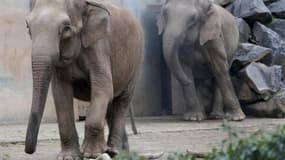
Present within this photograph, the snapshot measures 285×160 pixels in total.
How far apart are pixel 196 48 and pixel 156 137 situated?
11.6 ft

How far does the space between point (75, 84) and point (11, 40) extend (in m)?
4.96

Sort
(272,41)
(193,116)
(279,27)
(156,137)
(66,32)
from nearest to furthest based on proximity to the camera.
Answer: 1. (66,32)
2. (156,137)
3. (193,116)
4. (272,41)
5. (279,27)

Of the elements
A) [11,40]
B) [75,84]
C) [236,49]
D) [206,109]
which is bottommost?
[206,109]

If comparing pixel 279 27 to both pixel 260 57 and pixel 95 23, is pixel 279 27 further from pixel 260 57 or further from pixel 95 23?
pixel 95 23

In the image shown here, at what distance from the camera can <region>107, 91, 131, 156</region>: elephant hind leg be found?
6.45m

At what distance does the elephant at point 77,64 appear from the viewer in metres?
5.41

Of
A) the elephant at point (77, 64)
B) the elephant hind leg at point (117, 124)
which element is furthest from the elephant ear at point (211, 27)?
the elephant at point (77, 64)

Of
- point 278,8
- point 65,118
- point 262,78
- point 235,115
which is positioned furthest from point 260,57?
point 65,118

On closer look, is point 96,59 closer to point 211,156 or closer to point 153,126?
point 211,156

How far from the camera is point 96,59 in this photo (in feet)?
19.3

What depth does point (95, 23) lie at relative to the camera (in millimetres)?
5977

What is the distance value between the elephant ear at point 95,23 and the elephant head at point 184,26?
529cm

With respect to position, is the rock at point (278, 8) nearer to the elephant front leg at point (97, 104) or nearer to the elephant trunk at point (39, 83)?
the elephant front leg at point (97, 104)

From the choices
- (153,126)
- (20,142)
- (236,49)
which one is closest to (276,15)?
(236,49)
